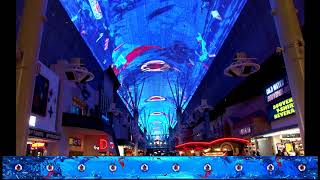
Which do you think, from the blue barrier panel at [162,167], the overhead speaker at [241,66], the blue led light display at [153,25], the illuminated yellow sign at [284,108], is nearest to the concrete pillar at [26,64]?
the blue barrier panel at [162,167]

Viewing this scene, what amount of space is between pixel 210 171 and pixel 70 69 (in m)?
14.4

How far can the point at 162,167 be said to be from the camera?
4812 mm

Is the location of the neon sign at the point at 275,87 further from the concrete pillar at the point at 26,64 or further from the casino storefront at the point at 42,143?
the casino storefront at the point at 42,143

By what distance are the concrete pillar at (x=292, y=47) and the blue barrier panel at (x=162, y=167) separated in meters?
2.70

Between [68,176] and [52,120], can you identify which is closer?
[68,176]

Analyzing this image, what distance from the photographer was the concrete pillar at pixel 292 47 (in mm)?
7293

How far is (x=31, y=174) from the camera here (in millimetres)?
4645

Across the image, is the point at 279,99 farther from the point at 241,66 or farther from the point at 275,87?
the point at 241,66

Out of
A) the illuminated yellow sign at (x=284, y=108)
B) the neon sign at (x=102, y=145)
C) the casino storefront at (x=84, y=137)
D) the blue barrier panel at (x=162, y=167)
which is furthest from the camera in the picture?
the neon sign at (x=102, y=145)

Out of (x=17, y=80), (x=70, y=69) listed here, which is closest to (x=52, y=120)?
(x=70, y=69)

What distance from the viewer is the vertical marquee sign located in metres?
16.0

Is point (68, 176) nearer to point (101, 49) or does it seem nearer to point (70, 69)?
point (70, 69)

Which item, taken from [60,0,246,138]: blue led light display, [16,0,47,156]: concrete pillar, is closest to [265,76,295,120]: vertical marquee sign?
[60,0,246,138]: blue led light display

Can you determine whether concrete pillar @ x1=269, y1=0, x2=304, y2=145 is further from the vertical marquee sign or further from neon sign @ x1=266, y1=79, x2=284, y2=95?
neon sign @ x1=266, y1=79, x2=284, y2=95
